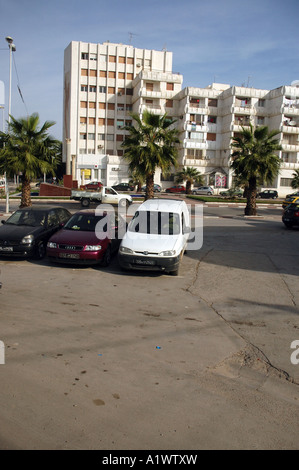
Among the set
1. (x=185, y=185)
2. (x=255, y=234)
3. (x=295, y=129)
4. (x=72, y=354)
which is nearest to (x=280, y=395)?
(x=72, y=354)

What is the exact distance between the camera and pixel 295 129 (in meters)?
59.5

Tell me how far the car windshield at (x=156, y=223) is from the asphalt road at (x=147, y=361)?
1261mm

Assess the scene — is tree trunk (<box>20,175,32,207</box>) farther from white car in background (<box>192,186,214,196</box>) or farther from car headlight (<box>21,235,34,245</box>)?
white car in background (<box>192,186,214,196</box>)


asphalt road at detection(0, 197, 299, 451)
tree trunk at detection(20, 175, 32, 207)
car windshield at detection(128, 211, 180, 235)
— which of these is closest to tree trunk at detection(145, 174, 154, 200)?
Answer: tree trunk at detection(20, 175, 32, 207)

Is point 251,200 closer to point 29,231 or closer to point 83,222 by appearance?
point 83,222

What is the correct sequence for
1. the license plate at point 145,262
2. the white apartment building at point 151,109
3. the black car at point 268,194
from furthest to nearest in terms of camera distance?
1. the white apartment building at point 151,109
2. the black car at point 268,194
3. the license plate at point 145,262

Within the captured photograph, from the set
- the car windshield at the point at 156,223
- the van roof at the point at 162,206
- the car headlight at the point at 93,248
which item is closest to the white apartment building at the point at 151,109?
the van roof at the point at 162,206

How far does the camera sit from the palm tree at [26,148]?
63.5 ft

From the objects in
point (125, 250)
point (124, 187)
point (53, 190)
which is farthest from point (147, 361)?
point (124, 187)

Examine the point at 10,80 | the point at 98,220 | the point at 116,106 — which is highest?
the point at 116,106

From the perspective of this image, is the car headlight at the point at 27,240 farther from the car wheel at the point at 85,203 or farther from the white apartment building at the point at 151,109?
the white apartment building at the point at 151,109
